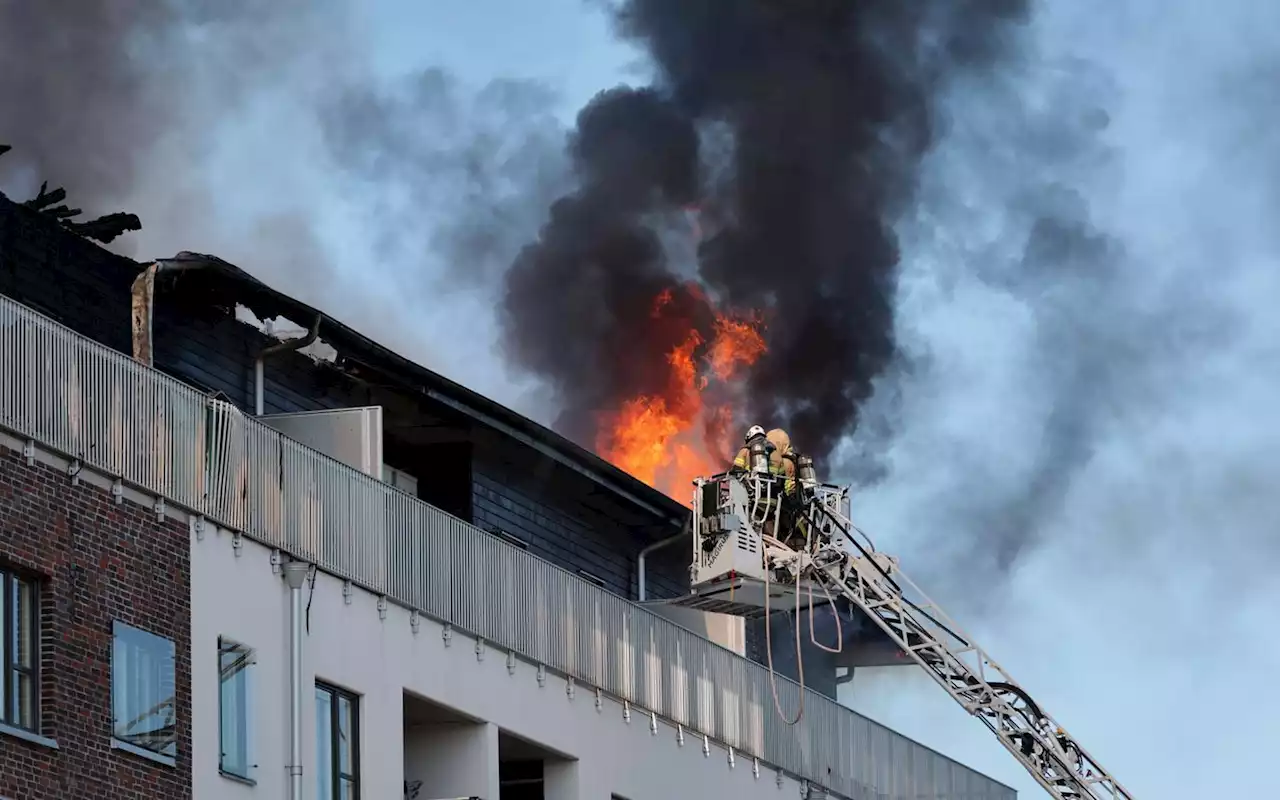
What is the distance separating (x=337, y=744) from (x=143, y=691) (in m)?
3.79

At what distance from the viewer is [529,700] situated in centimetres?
2991

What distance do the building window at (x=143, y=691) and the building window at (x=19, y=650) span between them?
94 centimetres

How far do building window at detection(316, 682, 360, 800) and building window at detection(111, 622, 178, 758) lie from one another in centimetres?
294

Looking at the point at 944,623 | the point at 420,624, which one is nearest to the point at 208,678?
the point at 420,624

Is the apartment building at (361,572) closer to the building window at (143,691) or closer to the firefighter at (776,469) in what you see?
the building window at (143,691)

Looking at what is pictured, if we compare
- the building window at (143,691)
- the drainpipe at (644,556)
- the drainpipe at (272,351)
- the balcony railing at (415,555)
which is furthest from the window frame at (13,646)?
the drainpipe at (644,556)

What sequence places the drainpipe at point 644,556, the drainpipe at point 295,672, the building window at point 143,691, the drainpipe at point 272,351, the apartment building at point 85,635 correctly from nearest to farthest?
the apartment building at point 85,635, the building window at point 143,691, the drainpipe at point 295,672, the drainpipe at point 272,351, the drainpipe at point 644,556

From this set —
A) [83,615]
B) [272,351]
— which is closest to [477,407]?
[272,351]

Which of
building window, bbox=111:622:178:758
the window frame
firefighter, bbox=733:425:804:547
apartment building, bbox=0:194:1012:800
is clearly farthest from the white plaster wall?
firefighter, bbox=733:425:804:547

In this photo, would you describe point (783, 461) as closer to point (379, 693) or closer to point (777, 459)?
point (777, 459)

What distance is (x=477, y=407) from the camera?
1324 inches

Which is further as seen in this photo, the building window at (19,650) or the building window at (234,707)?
the building window at (234,707)

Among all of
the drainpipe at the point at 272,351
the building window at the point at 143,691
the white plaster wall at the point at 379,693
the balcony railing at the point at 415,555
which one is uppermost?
the drainpipe at the point at 272,351

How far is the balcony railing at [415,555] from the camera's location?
22.7 metres
